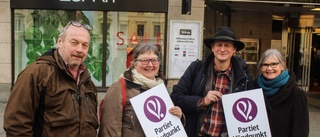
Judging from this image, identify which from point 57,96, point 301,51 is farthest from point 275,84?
point 301,51

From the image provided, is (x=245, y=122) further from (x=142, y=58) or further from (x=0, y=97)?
(x=0, y=97)

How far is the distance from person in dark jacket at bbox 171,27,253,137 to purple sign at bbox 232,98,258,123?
11cm

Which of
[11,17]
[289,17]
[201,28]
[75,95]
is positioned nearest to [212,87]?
[75,95]

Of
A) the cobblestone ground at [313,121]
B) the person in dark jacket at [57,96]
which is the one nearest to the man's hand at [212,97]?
the person in dark jacket at [57,96]

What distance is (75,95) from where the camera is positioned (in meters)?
2.42

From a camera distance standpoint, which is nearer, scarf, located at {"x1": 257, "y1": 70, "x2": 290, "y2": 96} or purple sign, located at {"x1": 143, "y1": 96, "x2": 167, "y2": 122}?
purple sign, located at {"x1": 143, "y1": 96, "x2": 167, "y2": 122}

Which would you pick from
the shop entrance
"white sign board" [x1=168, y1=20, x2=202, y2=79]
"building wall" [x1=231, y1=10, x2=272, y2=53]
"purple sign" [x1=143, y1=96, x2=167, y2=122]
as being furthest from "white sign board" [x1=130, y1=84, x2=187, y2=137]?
the shop entrance

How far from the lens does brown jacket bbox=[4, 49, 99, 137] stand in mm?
2182

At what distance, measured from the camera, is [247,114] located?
2902 mm

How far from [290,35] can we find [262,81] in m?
10.8

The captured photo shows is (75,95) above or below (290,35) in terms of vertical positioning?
below

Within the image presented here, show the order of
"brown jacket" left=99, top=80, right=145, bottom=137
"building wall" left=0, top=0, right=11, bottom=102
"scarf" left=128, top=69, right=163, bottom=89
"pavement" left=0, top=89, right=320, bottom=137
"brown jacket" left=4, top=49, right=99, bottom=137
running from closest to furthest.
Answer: "brown jacket" left=4, top=49, right=99, bottom=137 < "brown jacket" left=99, top=80, right=145, bottom=137 < "scarf" left=128, top=69, right=163, bottom=89 < "pavement" left=0, top=89, right=320, bottom=137 < "building wall" left=0, top=0, right=11, bottom=102

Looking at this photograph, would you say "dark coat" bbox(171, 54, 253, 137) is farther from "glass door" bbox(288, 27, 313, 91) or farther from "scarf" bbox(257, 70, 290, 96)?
"glass door" bbox(288, 27, 313, 91)

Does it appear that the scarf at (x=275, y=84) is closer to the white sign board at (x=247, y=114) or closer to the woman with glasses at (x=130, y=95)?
the white sign board at (x=247, y=114)
